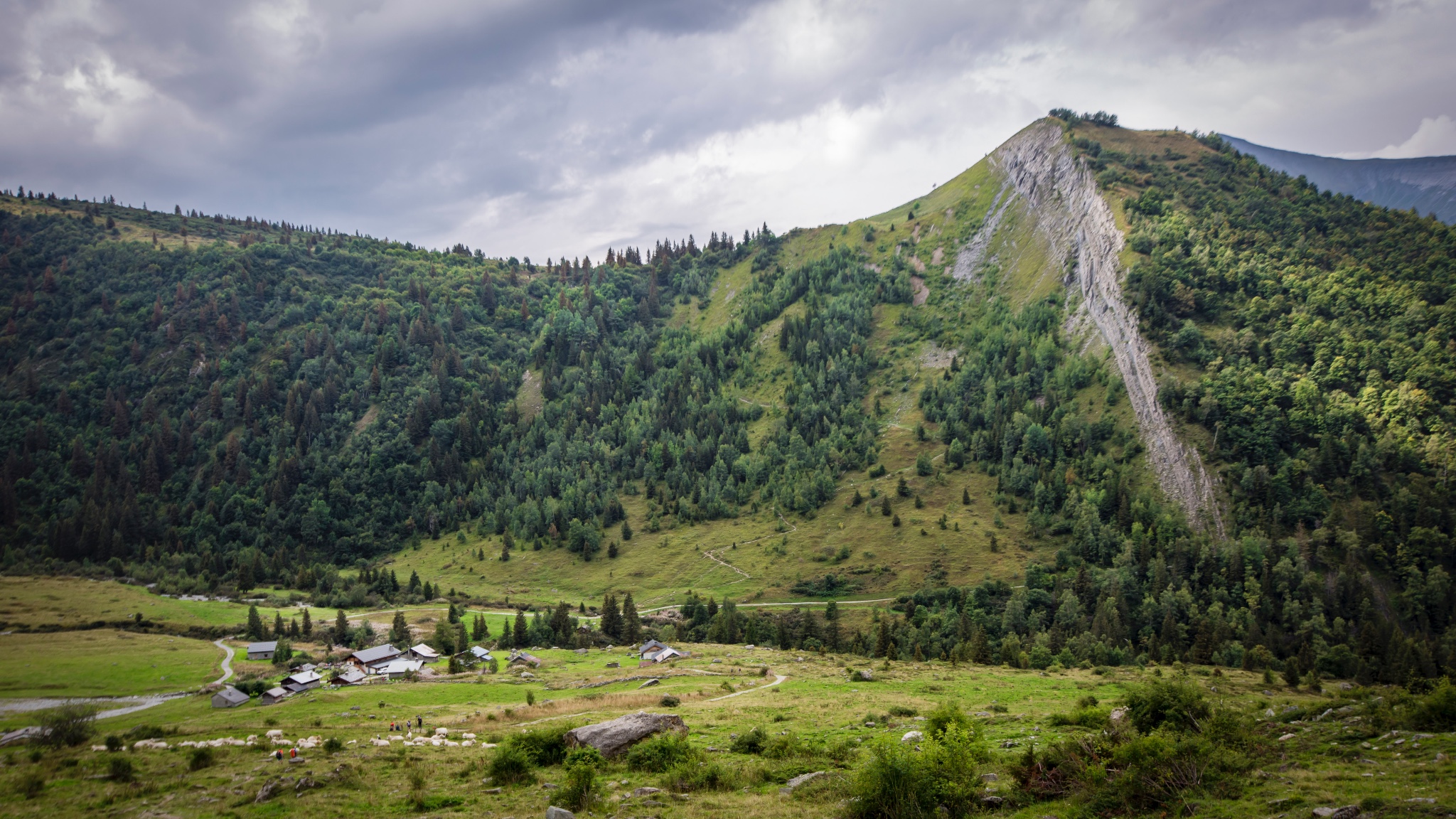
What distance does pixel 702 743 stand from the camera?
35.3 meters

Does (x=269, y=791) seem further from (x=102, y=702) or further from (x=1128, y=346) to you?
(x=1128, y=346)

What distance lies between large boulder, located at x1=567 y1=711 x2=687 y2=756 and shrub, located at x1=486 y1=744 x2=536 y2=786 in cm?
338

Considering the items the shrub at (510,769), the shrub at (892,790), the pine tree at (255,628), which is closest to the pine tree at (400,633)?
the pine tree at (255,628)

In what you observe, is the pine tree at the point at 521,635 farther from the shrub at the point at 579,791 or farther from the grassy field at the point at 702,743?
the shrub at the point at 579,791

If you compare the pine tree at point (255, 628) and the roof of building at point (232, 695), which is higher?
the roof of building at point (232, 695)

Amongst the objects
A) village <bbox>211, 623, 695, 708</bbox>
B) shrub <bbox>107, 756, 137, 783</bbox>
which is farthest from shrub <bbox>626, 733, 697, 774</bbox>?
village <bbox>211, 623, 695, 708</bbox>

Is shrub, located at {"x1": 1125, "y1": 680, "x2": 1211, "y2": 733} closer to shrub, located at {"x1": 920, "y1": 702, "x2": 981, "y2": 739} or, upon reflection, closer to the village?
shrub, located at {"x1": 920, "y1": 702, "x2": 981, "y2": 739}

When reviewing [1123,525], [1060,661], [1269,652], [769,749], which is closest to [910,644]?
[1060,661]

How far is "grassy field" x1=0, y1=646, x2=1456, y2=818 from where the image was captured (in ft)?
73.8

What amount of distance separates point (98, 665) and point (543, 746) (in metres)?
65.0

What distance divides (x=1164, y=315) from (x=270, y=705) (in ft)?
560

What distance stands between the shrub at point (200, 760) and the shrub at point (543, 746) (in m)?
16.0

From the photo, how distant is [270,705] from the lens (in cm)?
5728

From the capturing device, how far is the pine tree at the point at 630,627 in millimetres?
101625
